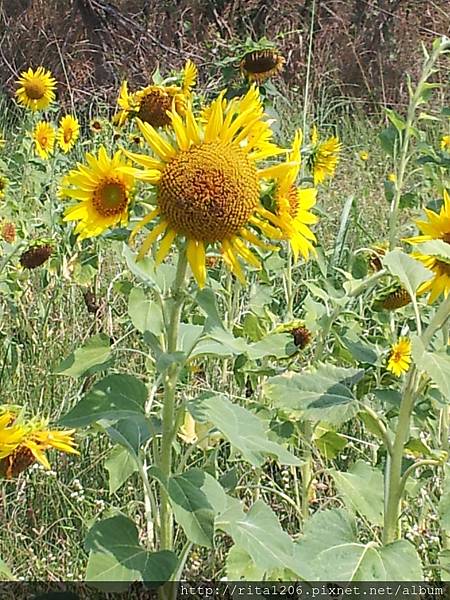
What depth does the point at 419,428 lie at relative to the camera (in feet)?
4.95

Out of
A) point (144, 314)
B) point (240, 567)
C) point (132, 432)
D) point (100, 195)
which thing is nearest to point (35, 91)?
point (100, 195)

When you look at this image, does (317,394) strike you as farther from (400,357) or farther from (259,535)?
(400,357)

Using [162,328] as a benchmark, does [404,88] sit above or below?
above

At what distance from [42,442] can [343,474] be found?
0.41m

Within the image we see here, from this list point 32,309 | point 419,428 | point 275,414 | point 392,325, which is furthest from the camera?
point 32,309

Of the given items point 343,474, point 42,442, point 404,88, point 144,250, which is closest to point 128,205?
point 144,250

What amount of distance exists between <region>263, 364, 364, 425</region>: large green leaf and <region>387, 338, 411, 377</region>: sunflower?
360 millimetres

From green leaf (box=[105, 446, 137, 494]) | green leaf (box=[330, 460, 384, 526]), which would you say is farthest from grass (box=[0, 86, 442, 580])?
green leaf (box=[330, 460, 384, 526])

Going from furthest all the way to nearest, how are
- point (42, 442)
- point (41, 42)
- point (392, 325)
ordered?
point (41, 42), point (392, 325), point (42, 442)

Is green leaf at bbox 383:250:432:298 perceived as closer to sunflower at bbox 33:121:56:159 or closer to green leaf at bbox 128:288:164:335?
green leaf at bbox 128:288:164:335

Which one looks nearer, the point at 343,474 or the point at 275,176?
the point at 275,176

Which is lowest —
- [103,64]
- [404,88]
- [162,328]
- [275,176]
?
[162,328]

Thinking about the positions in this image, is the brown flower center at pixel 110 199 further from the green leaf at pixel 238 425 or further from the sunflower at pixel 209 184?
the green leaf at pixel 238 425

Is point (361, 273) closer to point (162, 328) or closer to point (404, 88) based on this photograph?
point (162, 328)
